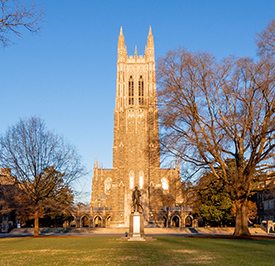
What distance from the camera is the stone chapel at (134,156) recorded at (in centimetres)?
5803

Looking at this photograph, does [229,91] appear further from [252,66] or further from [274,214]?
[274,214]

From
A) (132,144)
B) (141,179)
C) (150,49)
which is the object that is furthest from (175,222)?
(150,49)

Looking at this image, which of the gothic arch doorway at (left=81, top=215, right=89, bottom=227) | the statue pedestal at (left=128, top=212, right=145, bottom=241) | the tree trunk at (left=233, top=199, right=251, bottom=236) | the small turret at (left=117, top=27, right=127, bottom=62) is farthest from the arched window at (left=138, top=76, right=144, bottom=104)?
the statue pedestal at (left=128, top=212, right=145, bottom=241)

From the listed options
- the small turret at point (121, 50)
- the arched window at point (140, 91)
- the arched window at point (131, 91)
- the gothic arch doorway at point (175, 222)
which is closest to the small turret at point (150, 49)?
the small turret at point (121, 50)

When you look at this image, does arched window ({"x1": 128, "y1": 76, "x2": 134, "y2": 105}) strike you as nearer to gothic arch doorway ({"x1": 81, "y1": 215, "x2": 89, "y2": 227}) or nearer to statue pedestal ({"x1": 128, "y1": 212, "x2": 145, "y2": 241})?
gothic arch doorway ({"x1": 81, "y1": 215, "x2": 89, "y2": 227})

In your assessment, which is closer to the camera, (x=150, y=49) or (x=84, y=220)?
(x=150, y=49)

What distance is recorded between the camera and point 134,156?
61469 mm

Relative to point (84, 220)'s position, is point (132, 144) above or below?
above

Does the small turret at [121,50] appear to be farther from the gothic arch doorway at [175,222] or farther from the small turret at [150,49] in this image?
the gothic arch doorway at [175,222]

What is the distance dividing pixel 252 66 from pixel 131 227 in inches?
516

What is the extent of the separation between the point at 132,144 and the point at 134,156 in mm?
2287

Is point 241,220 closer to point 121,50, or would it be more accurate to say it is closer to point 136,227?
point 136,227

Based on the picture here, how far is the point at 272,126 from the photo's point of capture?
21.7 meters

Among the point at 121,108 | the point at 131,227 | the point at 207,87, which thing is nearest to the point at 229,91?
the point at 207,87
